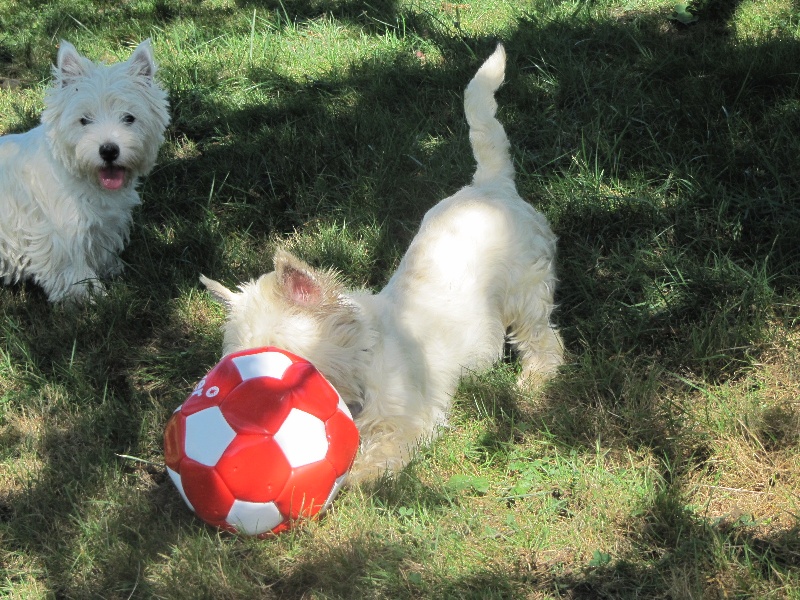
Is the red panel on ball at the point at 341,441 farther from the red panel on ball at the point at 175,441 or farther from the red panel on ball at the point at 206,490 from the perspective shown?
the red panel on ball at the point at 175,441

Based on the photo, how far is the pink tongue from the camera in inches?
157

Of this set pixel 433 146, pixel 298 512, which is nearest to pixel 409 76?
pixel 433 146

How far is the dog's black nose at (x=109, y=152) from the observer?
3.87 meters

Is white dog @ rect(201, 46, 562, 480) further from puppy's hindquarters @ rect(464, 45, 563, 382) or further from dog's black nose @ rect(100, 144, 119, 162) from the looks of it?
dog's black nose @ rect(100, 144, 119, 162)

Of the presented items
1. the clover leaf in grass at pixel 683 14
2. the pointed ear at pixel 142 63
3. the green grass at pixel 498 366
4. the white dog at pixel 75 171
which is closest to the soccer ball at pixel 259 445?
the green grass at pixel 498 366

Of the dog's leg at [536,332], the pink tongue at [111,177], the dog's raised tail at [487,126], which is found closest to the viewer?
the dog's leg at [536,332]

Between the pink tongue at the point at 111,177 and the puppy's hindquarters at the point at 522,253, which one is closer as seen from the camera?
the puppy's hindquarters at the point at 522,253

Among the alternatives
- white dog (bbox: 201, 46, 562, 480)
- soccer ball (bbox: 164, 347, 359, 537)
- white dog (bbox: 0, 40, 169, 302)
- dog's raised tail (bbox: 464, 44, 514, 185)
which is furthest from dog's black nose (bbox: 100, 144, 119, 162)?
soccer ball (bbox: 164, 347, 359, 537)

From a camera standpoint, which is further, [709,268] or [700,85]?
[700,85]

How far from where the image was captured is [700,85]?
14.6ft

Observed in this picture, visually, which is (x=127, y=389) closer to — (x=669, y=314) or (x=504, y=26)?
(x=669, y=314)

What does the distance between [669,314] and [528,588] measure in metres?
1.45

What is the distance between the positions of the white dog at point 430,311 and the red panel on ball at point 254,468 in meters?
0.39

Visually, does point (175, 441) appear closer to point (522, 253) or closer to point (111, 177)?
point (522, 253)
